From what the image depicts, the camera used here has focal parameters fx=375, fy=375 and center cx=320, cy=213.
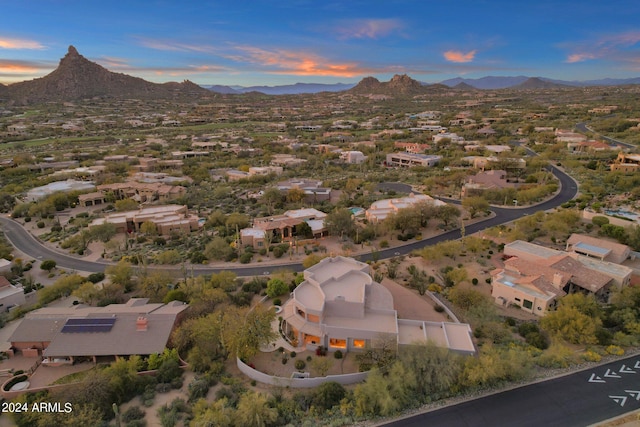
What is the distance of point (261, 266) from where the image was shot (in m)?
40.5

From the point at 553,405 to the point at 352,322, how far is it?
12.8 m

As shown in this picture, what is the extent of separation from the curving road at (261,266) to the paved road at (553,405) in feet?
67.2

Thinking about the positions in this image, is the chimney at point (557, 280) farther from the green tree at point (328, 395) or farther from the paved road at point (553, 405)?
the green tree at point (328, 395)

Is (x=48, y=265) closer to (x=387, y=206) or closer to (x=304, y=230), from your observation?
(x=304, y=230)

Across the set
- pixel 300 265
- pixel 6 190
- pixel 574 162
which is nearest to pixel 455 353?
pixel 300 265

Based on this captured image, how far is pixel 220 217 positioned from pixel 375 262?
23684mm

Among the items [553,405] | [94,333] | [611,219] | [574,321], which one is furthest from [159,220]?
[611,219]

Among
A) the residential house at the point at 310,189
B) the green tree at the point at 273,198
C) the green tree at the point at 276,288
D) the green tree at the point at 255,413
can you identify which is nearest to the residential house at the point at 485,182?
the residential house at the point at 310,189

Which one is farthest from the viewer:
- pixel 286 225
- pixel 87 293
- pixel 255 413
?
pixel 286 225

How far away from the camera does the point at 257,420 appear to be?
19859 millimetres

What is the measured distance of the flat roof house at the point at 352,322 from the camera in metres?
26.2

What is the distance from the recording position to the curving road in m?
40.1

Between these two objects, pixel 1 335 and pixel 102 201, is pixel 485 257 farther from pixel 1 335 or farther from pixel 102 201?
pixel 102 201

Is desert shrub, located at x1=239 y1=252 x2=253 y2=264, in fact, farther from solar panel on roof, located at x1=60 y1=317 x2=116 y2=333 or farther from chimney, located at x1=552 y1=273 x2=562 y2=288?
chimney, located at x1=552 y1=273 x2=562 y2=288
